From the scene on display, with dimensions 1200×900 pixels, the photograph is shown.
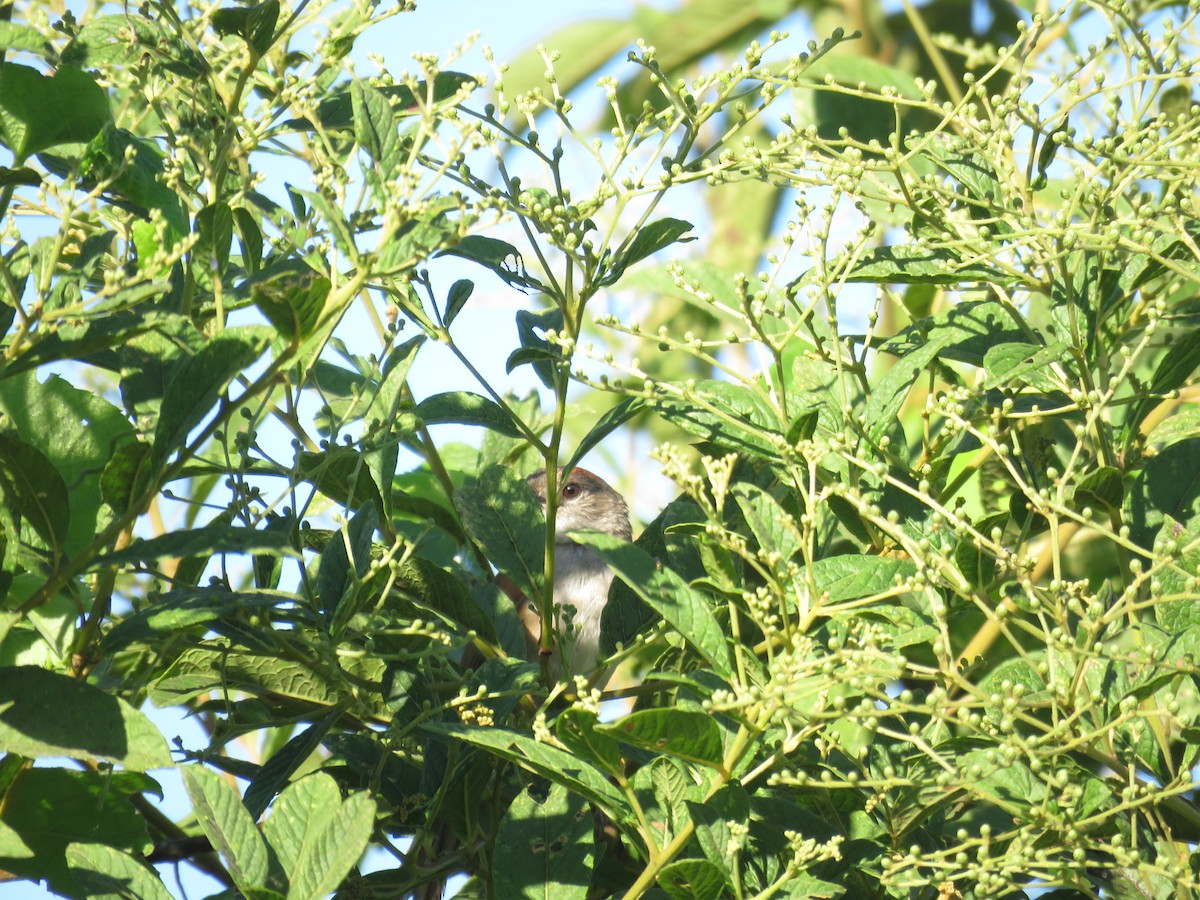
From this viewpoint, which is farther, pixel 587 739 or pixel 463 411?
pixel 463 411

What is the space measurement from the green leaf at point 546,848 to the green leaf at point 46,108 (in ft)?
3.38

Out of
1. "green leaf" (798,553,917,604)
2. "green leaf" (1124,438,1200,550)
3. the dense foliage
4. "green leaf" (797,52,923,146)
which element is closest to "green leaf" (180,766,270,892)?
the dense foliage

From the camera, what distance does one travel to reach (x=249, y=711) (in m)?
1.70

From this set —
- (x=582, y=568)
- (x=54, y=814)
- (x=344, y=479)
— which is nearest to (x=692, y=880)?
(x=54, y=814)

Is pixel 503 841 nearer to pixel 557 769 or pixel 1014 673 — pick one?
pixel 557 769

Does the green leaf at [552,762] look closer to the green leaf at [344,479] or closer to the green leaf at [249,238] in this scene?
the green leaf at [344,479]

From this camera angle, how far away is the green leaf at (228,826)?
128 centimetres

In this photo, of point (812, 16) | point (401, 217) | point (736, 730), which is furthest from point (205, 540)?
point (812, 16)

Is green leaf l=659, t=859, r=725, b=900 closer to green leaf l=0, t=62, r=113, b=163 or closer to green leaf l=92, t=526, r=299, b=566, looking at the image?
green leaf l=92, t=526, r=299, b=566

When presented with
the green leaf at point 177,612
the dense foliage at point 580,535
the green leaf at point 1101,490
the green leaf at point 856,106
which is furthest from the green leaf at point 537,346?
the green leaf at point 856,106

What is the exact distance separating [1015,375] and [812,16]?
6907mm

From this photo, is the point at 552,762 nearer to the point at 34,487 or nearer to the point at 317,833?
the point at 317,833

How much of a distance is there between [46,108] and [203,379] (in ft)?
1.74

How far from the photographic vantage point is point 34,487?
1.37 metres
